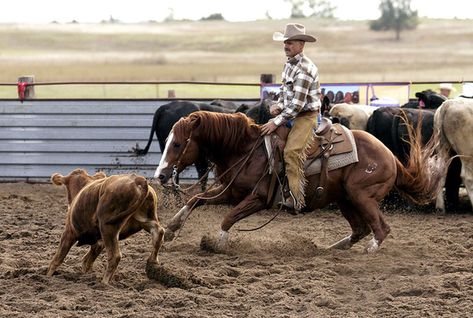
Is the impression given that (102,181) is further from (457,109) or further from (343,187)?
(457,109)

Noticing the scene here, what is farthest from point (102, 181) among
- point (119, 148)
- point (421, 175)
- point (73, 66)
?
point (73, 66)

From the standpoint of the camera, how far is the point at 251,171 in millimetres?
7605

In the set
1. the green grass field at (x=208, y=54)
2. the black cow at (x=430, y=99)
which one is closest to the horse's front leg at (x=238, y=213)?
the black cow at (x=430, y=99)

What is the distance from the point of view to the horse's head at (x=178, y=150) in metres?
7.29

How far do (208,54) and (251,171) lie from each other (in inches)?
1492

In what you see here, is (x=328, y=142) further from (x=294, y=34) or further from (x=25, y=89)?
(x=25, y=89)

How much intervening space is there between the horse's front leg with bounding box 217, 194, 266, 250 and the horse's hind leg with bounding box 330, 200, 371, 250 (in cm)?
89

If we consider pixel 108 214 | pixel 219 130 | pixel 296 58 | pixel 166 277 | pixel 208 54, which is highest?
pixel 208 54

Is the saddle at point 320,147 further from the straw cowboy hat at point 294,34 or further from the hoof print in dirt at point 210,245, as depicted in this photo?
the straw cowboy hat at point 294,34

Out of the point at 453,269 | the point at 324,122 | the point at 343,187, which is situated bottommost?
the point at 453,269

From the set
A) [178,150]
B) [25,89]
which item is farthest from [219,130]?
[25,89]

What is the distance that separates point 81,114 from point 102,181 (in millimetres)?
7577

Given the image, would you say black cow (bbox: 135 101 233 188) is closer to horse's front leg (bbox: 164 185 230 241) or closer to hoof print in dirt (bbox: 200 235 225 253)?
horse's front leg (bbox: 164 185 230 241)

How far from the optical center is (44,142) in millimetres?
13781
